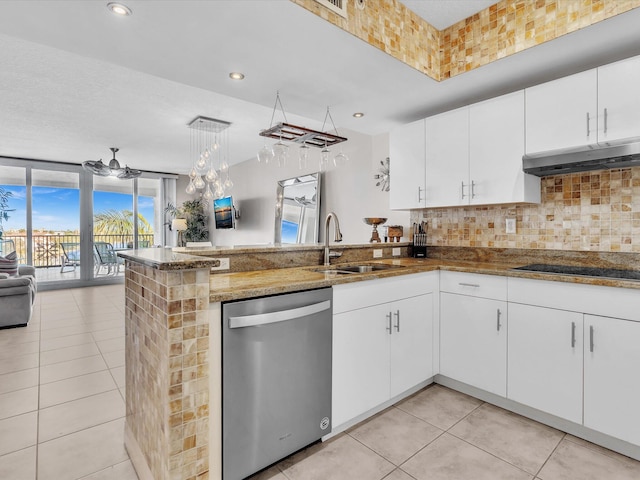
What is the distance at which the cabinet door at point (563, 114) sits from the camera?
81.8 inches

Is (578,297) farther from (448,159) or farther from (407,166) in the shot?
(407,166)

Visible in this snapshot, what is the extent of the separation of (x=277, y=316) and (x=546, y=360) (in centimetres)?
167

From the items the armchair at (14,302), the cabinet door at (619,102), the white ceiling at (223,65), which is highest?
the white ceiling at (223,65)

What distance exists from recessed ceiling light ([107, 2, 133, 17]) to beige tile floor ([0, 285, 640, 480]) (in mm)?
2256

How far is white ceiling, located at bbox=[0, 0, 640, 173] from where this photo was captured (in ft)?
5.57

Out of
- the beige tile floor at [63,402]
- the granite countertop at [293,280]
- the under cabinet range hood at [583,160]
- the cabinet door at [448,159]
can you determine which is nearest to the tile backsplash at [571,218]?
the under cabinet range hood at [583,160]

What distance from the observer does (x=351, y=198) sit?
4316 millimetres

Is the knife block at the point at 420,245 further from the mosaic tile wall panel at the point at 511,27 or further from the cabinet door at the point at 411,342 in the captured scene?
the mosaic tile wall panel at the point at 511,27

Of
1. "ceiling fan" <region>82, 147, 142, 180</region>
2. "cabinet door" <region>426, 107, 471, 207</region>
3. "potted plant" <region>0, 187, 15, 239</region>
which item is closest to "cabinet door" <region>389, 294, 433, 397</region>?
"cabinet door" <region>426, 107, 471, 207</region>

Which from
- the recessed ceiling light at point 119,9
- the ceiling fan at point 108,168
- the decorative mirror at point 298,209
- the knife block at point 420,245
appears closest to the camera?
the recessed ceiling light at point 119,9

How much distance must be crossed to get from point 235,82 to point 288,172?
3.17 metres

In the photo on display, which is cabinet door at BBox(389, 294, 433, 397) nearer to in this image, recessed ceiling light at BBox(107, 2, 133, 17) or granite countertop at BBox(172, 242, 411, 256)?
granite countertop at BBox(172, 242, 411, 256)

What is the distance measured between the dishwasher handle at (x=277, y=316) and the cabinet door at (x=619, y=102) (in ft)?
6.38

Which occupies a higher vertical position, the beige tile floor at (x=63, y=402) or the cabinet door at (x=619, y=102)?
the cabinet door at (x=619, y=102)
